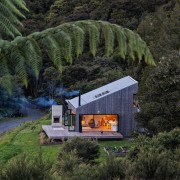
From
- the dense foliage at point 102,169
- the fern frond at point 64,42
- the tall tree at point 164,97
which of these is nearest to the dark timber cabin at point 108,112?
the tall tree at point 164,97

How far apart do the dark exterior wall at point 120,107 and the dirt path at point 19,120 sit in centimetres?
1068

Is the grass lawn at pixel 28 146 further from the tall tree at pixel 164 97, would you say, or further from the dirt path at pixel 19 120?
the dirt path at pixel 19 120

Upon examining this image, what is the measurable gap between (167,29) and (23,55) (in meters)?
34.0

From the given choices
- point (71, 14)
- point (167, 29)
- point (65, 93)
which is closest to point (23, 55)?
point (167, 29)

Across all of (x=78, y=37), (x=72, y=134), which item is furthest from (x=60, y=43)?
(x=72, y=134)

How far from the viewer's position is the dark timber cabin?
90.5 feet

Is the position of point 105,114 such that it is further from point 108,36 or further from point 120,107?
point 108,36

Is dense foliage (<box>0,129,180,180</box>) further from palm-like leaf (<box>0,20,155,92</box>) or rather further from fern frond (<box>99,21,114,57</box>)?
fern frond (<box>99,21,114,57</box>)

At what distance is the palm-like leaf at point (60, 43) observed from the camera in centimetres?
423

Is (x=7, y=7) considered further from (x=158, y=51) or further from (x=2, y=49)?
(x=158, y=51)

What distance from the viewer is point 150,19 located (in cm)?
4225

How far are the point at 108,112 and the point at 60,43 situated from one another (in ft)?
78.1

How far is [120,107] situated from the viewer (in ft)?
92.2

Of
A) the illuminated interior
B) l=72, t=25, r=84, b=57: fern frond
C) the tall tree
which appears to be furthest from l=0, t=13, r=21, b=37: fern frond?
Answer: the illuminated interior
